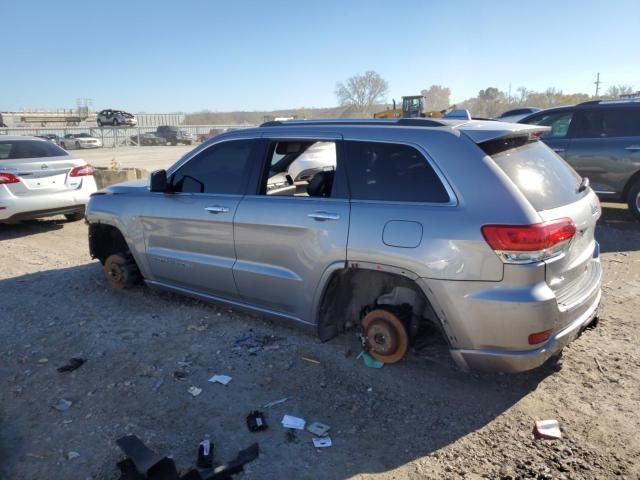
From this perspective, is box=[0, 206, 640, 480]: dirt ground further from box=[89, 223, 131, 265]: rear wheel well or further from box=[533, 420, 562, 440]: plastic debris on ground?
box=[89, 223, 131, 265]: rear wheel well

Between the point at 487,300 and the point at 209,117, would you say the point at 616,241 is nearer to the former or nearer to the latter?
the point at 487,300

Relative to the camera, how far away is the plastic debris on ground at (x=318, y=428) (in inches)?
120

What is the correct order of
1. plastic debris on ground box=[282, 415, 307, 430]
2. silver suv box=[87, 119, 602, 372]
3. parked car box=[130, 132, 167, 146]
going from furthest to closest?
parked car box=[130, 132, 167, 146] → plastic debris on ground box=[282, 415, 307, 430] → silver suv box=[87, 119, 602, 372]

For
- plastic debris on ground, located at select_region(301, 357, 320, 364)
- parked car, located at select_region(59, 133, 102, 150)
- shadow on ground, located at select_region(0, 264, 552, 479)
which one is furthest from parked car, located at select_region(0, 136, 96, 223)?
parked car, located at select_region(59, 133, 102, 150)

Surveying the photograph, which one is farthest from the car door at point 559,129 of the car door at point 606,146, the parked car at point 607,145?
the car door at point 606,146

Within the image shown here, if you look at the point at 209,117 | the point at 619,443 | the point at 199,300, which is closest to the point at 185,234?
the point at 199,300

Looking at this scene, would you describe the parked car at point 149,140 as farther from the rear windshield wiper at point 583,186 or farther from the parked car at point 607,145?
the rear windshield wiper at point 583,186

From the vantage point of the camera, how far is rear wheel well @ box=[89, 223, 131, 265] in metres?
5.56

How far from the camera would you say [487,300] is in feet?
9.79

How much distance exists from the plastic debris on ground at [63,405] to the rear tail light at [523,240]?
2.90 m

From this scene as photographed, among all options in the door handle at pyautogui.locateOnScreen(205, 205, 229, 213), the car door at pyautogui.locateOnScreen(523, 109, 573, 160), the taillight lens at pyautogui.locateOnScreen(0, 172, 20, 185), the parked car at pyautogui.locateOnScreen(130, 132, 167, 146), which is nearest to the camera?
the door handle at pyautogui.locateOnScreen(205, 205, 229, 213)

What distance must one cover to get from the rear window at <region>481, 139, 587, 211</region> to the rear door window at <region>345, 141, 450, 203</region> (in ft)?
1.34

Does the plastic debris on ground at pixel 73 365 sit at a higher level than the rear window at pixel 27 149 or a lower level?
lower

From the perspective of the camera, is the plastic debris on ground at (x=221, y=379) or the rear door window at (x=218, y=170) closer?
the plastic debris on ground at (x=221, y=379)
